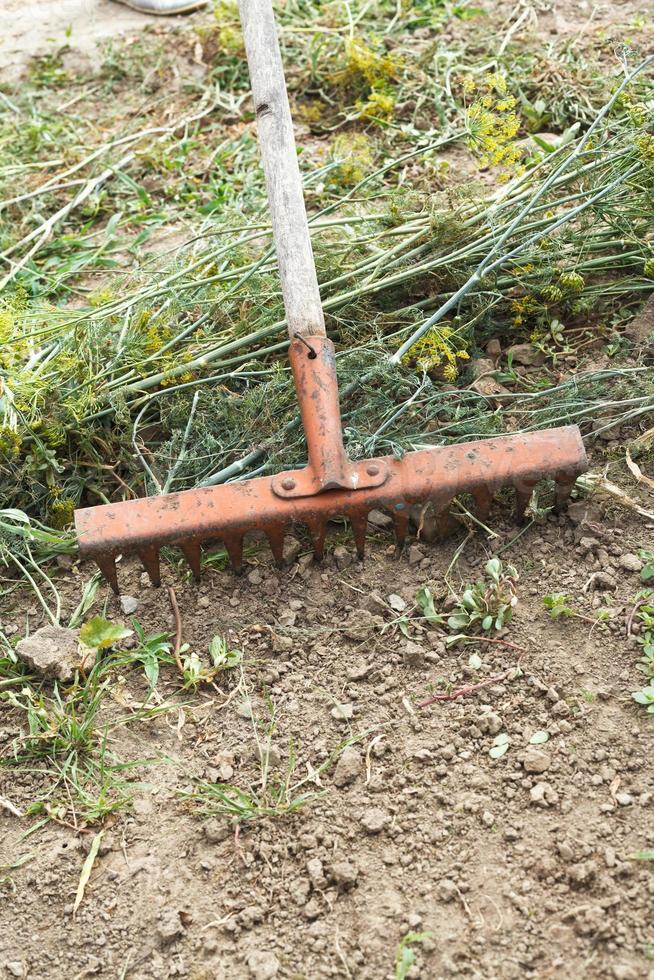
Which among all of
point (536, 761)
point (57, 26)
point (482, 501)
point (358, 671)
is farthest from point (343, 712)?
point (57, 26)

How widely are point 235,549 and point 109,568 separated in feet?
1.14

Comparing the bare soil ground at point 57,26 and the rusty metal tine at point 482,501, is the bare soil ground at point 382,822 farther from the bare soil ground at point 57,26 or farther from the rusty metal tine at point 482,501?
the bare soil ground at point 57,26

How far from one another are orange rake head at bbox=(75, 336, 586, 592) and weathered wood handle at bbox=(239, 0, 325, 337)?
39 cm

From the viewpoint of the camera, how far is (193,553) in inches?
108

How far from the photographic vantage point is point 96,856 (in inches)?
91.0

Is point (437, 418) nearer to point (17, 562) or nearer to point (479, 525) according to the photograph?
point (479, 525)

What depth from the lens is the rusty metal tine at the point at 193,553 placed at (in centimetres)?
271

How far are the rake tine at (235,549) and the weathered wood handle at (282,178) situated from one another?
2.05ft

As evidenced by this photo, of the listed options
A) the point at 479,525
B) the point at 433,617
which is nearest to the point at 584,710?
the point at 433,617

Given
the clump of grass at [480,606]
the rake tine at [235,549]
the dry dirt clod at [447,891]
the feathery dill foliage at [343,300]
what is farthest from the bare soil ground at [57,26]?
the dry dirt clod at [447,891]

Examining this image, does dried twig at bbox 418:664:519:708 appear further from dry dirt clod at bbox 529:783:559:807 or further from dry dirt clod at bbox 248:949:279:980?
dry dirt clod at bbox 248:949:279:980

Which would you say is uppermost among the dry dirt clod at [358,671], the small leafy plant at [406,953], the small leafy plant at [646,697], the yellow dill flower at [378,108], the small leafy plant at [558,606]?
the yellow dill flower at [378,108]

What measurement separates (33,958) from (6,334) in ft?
6.26

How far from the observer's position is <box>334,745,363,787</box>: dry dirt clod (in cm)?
236
